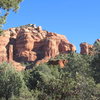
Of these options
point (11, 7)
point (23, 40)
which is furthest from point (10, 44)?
point (11, 7)

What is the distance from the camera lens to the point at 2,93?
44.8m

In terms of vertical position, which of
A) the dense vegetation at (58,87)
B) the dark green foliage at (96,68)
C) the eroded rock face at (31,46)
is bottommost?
the dense vegetation at (58,87)

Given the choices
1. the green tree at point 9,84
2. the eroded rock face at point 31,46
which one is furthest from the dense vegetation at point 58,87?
the eroded rock face at point 31,46

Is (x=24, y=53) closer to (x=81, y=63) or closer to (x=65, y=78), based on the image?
(x=81, y=63)

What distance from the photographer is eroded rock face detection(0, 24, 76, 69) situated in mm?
118188

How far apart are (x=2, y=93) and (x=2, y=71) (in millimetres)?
6928

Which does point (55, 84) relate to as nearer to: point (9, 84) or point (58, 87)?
point (58, 87)

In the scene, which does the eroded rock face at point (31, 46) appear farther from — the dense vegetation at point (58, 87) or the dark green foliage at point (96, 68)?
the dark green foliage at point (96, 68)

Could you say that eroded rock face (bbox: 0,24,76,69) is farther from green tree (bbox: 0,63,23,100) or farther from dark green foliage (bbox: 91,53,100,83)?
dark green foliage (bbox: 91,53,100,83)

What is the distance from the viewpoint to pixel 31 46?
403 feet

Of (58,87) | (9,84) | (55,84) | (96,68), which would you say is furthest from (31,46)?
(58,87)

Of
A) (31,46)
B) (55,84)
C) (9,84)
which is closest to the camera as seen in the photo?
(55,84)

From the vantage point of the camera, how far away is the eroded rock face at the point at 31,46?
11819 cm

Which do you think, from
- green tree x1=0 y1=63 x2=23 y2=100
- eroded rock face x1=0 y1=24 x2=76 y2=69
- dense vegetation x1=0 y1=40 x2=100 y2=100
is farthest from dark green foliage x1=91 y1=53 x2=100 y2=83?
eroded rock face x1=0 y1=24 x2=76 y2=69
